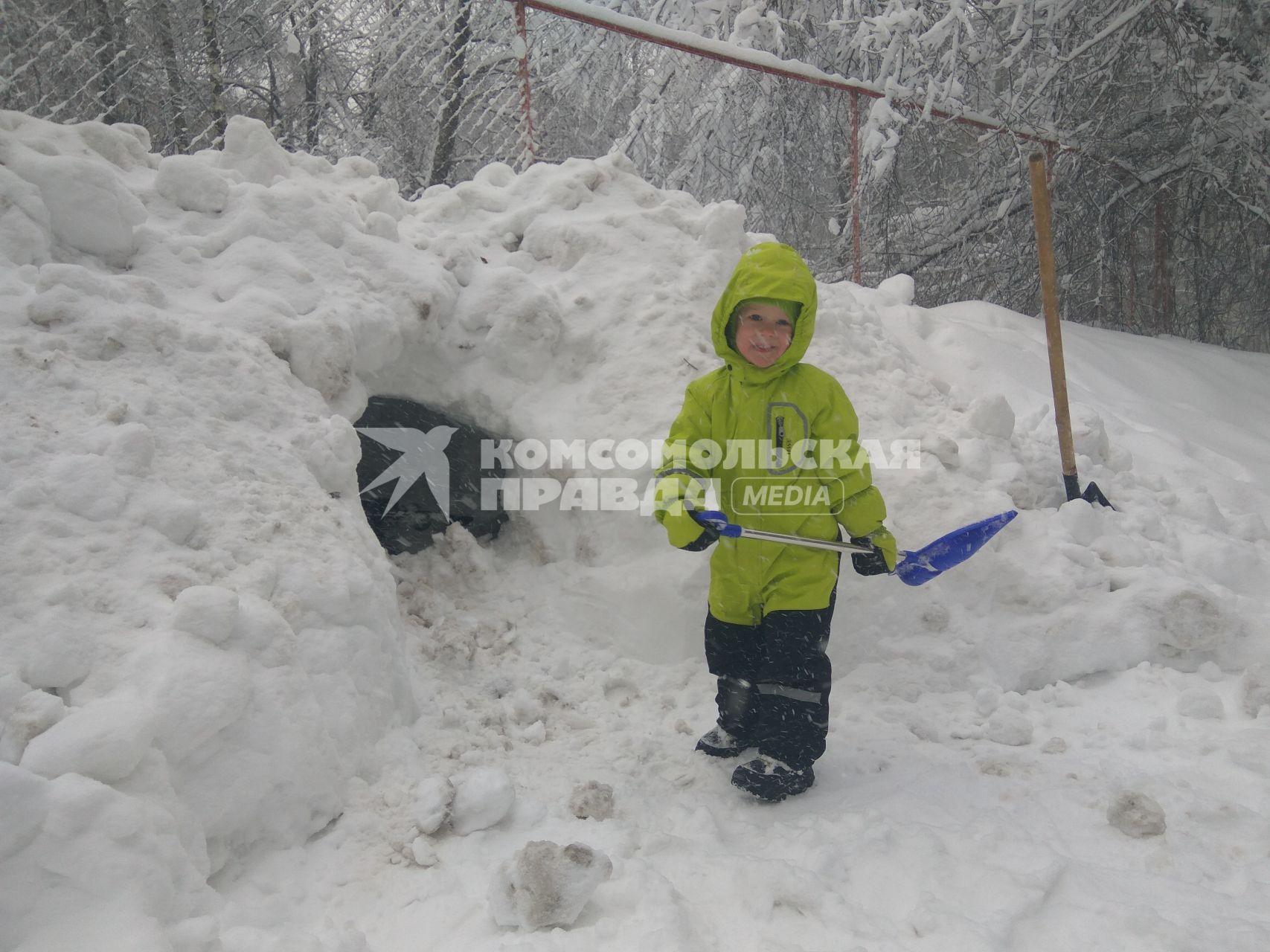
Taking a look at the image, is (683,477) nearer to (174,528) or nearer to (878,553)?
(878,553)

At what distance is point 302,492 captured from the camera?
7.06 feet

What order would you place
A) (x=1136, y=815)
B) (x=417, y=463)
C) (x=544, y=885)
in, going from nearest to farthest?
(x=544, y=885)
(x=1136, y=815)
(x=417, y=463)

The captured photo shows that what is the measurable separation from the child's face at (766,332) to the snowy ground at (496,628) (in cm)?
80

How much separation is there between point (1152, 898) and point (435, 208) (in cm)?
343

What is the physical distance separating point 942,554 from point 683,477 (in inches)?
31.5

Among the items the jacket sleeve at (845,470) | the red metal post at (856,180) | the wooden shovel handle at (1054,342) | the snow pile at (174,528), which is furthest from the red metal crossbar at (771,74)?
the jacket sleeve at (845,470)

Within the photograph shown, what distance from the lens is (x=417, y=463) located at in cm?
321

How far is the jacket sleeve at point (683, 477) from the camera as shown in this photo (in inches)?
82.4

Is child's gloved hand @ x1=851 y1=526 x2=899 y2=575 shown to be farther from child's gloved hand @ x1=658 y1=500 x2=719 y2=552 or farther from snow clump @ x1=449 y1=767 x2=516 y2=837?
snow clump @ x1=449 y1=767 x2=516 y2=837

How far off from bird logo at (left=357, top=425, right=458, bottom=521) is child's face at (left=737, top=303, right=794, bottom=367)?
144 centimetres

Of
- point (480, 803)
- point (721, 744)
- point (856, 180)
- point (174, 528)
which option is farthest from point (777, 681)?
point (856, 180)

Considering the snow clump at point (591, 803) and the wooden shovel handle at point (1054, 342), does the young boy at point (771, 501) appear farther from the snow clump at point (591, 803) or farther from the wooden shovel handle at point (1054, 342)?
the wooden shovel handle at point (1054, 342)

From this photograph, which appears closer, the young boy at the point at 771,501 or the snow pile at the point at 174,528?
the snow pile at the point at 174,528

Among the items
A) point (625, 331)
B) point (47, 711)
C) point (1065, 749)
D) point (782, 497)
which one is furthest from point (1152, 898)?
point (625, 331)
